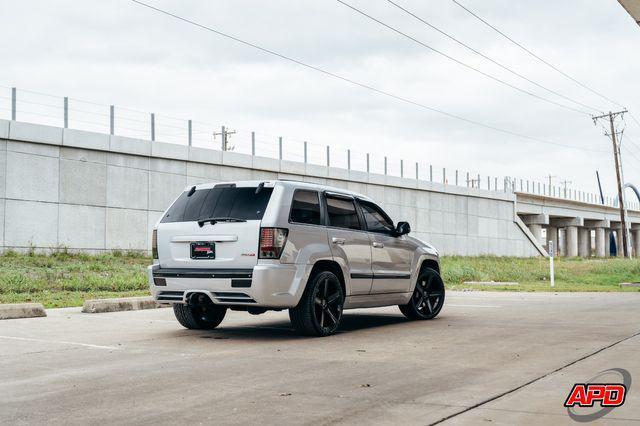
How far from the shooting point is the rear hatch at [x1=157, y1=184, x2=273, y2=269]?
8.71m

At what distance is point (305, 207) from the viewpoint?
9328mm

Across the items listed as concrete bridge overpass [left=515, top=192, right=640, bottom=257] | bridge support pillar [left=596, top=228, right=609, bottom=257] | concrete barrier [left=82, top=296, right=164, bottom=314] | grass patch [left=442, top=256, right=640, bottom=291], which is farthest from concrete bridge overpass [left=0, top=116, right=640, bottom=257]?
bridge support pillar [left=596, top=228, right=609, bottom=257]

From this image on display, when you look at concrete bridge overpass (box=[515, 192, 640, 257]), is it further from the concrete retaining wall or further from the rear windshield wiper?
the rear windshield wiper

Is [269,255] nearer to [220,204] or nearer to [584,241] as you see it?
[220,204]

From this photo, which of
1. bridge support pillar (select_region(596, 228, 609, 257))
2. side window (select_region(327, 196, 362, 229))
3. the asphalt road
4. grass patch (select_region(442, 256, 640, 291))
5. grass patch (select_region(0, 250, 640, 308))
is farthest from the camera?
bridge support pillar (select_region(596, 228, 609, 257))

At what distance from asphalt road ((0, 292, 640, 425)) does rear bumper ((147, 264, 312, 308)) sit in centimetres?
50

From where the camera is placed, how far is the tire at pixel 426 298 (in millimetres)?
11555

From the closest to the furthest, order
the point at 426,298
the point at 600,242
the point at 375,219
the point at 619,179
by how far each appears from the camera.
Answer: the point at 375,219
the point at 426,298
the point at 619,179
the point at 600,242

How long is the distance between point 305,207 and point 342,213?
90 cm

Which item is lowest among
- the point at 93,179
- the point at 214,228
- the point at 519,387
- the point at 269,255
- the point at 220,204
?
the point at 519,387

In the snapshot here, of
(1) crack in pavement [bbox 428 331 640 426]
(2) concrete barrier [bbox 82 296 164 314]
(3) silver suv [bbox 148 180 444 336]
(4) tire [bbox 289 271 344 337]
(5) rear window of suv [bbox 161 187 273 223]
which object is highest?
(5) rear window of suv [bbox 161 187 273 223]

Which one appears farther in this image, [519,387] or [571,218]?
[571,218]

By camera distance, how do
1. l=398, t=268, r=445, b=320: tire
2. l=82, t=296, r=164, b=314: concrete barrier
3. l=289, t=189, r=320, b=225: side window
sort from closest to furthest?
l=289, t=189, r=320, b=225: side window
l=398, t=268, r=445, b=320: tire
l=82, t=296, r=164, b=314: concrete barrier

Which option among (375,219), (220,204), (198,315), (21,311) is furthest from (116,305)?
(375,219)
